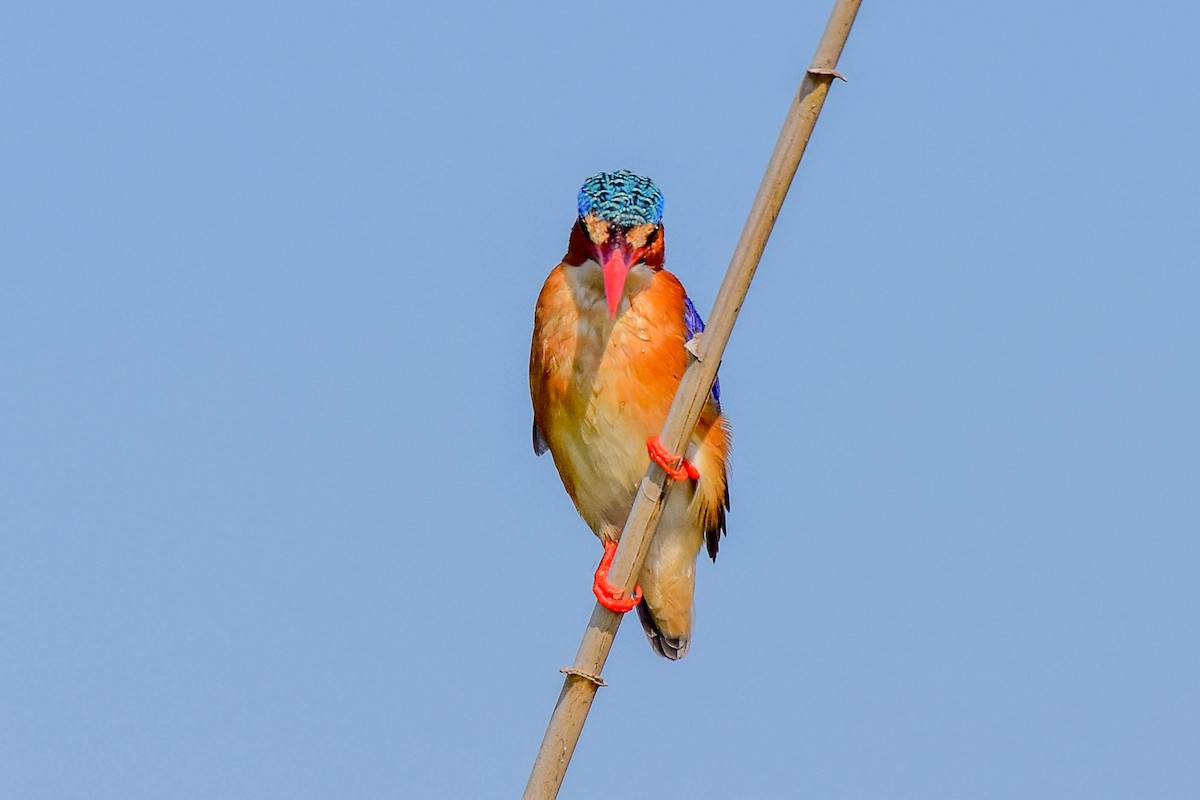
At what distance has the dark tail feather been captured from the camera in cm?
696

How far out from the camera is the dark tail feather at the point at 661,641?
6.96m

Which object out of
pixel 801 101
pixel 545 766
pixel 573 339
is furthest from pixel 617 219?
pixel 545 766

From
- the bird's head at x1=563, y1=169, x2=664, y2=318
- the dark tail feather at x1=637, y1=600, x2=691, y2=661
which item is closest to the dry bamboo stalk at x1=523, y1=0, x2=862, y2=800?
the bird's head at x1=563, y1=169, x2=664, y2=318

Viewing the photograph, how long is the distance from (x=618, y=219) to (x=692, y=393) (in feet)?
4.34

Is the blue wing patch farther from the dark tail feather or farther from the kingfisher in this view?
the dark tail feather

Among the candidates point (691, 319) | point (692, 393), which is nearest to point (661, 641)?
point (691, 319)

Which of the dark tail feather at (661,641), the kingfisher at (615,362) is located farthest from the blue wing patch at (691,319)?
the dark tail feather at (661,641)

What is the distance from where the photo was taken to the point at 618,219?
5371 mm

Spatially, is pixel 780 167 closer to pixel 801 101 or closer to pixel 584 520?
pixel 801 101

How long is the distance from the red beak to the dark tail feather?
6.31 ft

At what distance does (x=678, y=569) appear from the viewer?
6.70 m

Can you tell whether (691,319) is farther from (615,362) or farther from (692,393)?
(692,393)

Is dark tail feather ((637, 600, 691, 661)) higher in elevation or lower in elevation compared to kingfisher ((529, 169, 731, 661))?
lower

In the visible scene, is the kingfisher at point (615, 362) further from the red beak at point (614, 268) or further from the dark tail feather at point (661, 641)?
the dark tail feather at point (661, 641)
